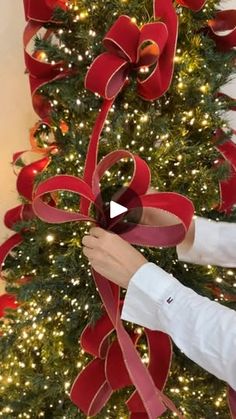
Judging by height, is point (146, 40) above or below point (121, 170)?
above

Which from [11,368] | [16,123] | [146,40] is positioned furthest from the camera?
[16,123]

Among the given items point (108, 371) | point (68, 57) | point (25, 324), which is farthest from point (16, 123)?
point (108, 371)

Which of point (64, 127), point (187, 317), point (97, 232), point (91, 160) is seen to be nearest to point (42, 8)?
point (64, 127)

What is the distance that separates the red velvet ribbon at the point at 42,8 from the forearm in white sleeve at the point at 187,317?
0.47 metres

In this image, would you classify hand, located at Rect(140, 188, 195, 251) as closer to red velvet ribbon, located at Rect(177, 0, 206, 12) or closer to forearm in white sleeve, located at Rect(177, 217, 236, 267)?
forearm in white sleeve, located at Rect(177, 217, 236, 267)

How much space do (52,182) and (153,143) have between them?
21 cm

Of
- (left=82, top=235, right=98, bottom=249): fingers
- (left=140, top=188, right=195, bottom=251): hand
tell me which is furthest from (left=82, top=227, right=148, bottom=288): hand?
(left=140, top=188, right=195, bottom=251): hand

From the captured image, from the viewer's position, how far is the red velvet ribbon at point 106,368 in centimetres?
80

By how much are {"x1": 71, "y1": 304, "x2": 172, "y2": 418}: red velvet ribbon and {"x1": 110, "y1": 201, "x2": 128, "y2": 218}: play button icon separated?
21cm

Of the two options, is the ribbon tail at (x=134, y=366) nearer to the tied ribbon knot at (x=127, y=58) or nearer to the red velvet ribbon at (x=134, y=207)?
the red velvet ribbon at (x=134, y=207)

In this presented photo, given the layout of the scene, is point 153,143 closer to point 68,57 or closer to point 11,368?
point 68,57

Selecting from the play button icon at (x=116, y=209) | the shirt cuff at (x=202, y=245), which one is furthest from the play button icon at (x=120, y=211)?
the shirt cuff at (x=202, y=245)

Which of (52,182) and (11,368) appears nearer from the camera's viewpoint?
(52,182)

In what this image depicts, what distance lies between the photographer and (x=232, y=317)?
1.97 feet
